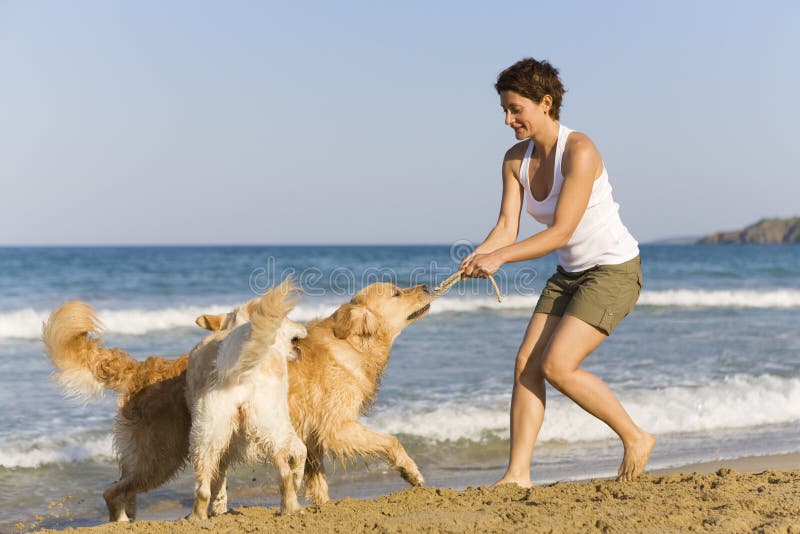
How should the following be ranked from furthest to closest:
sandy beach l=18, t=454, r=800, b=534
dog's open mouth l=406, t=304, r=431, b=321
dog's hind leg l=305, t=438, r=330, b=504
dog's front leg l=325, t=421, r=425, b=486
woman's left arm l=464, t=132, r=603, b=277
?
dog's open mouth l=406, t=304, r=431, b=321 → dog's hind leg l=305, t=438, r=330, b=504 → dog's front leg l=325, t=421, r=425, b=486 → woman's left arm l=464, t=132, r=603, b=277 → sandy beach l=18, t=454, r=800, b=534

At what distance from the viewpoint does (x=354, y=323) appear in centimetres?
509

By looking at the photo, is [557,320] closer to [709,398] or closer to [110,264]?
[709,398]

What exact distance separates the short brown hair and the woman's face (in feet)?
0.09

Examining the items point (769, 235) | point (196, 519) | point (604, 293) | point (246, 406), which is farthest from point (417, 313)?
point (769, 235)

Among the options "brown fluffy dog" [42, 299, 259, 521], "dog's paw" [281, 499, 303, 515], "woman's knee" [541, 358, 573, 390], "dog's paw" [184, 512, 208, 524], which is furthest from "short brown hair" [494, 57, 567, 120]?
"dog's paw" [184, 512, 208, 524]

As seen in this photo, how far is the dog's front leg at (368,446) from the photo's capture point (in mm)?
4773

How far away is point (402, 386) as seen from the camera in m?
8.84

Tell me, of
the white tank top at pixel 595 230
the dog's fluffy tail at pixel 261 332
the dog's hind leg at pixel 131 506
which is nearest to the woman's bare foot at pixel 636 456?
the white tank top at pixel 595 230

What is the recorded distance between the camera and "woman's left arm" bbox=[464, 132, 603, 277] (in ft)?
14.1

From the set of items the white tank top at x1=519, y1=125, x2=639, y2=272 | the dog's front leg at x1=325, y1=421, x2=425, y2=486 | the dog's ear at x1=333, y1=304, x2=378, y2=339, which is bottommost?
the dog's front leg at x1=325, y1=421, x2=425, y2=486

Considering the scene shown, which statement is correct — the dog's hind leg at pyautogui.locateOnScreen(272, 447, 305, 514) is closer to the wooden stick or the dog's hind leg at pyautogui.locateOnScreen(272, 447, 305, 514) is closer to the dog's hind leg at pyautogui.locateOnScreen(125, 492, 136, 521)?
the dog's hind leg at pyautogui.locateOnScreen(125, 492, 136, 521)

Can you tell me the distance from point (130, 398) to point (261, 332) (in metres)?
1.28

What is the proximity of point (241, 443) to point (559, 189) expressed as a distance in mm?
2179

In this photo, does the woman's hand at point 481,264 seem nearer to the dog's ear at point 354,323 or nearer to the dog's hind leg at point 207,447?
the dog's ear at point 354,323
